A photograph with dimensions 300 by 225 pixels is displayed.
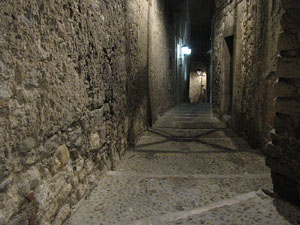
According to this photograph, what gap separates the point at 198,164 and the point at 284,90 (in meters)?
1.57

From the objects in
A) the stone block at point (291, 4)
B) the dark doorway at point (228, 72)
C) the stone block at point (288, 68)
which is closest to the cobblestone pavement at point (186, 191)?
the stone block at point (288, 68)

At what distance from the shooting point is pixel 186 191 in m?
2.33

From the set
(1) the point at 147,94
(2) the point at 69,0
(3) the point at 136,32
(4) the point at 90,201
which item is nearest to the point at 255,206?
(4) the point at 90,201

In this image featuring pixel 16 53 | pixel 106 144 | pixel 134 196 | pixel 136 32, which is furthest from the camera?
pixel 136 32

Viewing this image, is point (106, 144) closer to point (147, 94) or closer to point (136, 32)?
point (136, 32)

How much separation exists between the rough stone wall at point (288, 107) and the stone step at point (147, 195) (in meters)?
0.48

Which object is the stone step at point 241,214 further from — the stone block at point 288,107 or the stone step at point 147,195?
the stone block at point 288,107

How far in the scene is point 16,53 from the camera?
1237 mm

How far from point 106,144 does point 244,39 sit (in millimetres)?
3438

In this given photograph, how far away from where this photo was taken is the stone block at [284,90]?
186cm

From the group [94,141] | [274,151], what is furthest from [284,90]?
[94,141]

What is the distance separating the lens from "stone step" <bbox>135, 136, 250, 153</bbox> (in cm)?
389

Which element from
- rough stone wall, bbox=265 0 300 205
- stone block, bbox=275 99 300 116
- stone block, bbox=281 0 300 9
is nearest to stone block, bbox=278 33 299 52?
rough stone wall, bbox=265 0 300 205

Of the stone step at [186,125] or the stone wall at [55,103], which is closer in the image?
the stone wall at [55,103]
